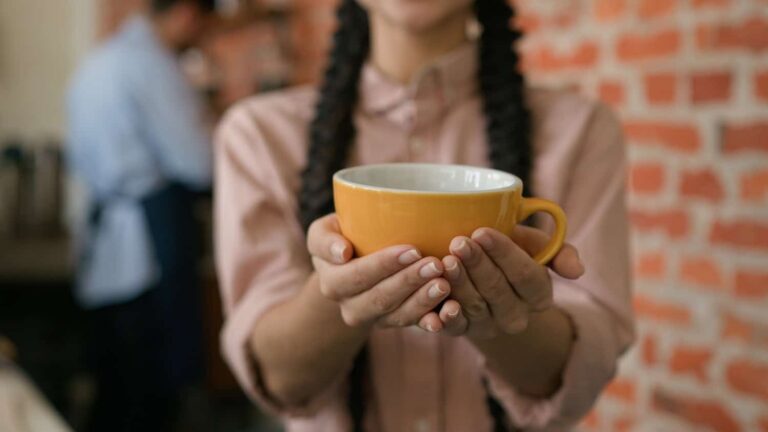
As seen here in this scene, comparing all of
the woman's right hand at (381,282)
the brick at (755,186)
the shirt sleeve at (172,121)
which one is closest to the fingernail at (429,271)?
the woman's right hand at (381,282)

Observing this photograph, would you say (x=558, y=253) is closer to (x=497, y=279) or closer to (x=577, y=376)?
(x=497, y=279)

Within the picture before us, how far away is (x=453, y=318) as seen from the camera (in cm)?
47

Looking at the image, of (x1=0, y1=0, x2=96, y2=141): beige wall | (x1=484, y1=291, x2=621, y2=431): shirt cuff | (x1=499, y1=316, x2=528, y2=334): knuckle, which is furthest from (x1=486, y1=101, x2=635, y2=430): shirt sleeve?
(x1=0, y1=0, x2=96, y2=141): beige wall

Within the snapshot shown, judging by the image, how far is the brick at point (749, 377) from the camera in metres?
1.01

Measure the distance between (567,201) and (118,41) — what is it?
5.05 feet

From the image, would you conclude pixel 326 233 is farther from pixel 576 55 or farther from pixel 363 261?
pixel 576 55

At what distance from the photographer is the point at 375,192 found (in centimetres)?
45

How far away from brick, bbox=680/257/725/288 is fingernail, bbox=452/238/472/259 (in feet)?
2.43

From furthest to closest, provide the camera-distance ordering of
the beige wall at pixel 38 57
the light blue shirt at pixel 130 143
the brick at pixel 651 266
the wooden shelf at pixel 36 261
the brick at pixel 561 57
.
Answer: the beige wall at pixel 38 57, the wooden shelf at pixel 36 261, the light blue shirt at pixel 130 143, the brick at pixel 561 57, the brick at pixel 651 266

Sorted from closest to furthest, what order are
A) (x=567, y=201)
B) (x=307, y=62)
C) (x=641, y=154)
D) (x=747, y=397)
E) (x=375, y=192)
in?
(x=375, y=192), (x=567, y=201), (x=747, y=397), (x=641, y=154), (x=307, y=62)

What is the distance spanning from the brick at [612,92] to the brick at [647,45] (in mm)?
45

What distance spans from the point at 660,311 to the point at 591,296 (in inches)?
22.1

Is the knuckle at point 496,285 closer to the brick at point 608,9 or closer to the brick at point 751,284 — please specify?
the brick at point 751,284

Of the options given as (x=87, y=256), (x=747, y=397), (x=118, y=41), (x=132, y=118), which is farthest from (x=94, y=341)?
(x=747, y=397)
